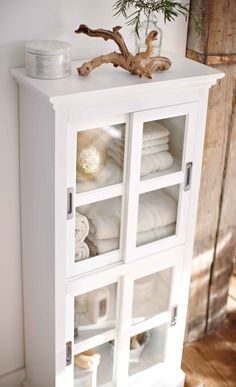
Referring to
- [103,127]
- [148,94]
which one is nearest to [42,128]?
[103,127]

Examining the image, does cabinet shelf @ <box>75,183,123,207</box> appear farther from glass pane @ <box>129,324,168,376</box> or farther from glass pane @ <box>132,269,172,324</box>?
glass pane @ <box>129,324,168,376</box>

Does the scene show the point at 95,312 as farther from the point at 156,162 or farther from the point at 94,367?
the point at 156,162

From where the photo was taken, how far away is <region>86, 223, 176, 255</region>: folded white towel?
183cm

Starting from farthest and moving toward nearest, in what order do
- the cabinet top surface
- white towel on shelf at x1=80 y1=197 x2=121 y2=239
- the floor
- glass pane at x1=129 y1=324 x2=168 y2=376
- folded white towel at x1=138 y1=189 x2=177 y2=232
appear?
1. the floor
2. glass pane at x1=129 y1=324 x2=168 y2=376
3. folded white towel at x1=138 y1=189 x2=177 y2=232
4. white towel on shelf at x1=80 y1=197 x2=121 y2=239
5. the cabinet top surface

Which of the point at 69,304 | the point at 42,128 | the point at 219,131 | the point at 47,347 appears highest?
the point at 42,128

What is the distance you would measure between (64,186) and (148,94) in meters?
0.35

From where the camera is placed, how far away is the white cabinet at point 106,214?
165 centimetres

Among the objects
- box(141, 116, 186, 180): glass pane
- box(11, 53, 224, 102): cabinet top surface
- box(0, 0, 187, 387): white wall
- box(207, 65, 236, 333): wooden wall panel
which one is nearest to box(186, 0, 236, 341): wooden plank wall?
box(207, 65, 236, 333): wooden wall panel

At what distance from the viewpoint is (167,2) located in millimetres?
1710

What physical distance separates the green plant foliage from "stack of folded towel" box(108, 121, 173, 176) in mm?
289

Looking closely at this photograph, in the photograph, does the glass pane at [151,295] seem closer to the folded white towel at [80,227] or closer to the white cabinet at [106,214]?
the white cabinet at [106,214]

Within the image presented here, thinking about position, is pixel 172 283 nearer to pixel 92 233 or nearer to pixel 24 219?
pixel 92 233

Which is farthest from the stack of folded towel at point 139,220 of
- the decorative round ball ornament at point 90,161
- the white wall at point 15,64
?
the white wall at point 15,64

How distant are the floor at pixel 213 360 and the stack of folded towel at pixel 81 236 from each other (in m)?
0.85
